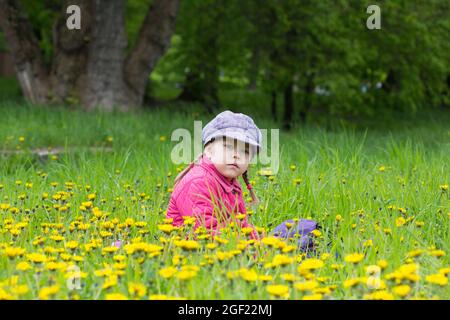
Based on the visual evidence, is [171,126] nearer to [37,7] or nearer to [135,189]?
[135,189]

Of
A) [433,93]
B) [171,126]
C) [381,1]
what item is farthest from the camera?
[433,93]

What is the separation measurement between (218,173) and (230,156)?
168 millimetres

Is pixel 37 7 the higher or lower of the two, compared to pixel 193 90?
higher

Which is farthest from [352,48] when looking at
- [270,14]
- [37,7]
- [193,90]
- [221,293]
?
[221,293]

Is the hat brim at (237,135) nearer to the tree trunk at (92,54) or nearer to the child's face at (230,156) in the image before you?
the child's face at (230,156)

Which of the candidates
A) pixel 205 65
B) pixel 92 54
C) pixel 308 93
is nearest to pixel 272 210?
pixel 92 54

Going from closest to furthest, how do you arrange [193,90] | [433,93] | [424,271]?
[424,271], [433,93], [193,90]

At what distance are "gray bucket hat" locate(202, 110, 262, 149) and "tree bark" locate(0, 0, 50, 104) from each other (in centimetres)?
864

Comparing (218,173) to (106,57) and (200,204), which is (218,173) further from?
(106,57)

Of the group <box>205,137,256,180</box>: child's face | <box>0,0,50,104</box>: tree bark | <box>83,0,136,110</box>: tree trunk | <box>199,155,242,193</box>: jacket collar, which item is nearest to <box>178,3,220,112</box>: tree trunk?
<box>83,0,136,110</box>: tree trunk

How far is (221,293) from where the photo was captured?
2494mm

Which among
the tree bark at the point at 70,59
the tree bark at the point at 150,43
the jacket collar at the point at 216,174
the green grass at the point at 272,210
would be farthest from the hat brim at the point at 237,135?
the tree bark at the point at 150,43

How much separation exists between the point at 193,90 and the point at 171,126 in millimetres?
7100

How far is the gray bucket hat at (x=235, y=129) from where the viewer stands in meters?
3.77
